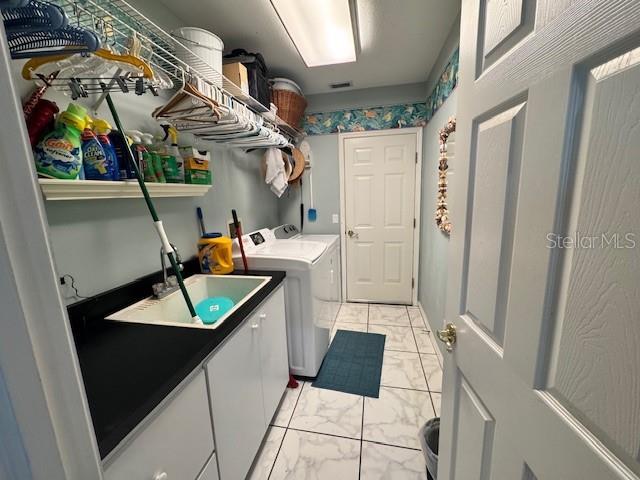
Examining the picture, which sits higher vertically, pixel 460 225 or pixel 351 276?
pixel 460 225

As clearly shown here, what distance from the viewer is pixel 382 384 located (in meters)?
2.03

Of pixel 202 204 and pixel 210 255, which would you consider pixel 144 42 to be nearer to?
pixel 202 204

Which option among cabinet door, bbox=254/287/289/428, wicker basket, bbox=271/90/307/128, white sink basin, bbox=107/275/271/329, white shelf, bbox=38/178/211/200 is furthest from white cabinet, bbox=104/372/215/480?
wicker basket, bbox=271/90/307/128

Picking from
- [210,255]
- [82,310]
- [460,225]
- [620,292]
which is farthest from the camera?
[210,255]

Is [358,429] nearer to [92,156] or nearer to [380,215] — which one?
[92,156]

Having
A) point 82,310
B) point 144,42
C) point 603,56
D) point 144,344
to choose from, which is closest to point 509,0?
point 603,56

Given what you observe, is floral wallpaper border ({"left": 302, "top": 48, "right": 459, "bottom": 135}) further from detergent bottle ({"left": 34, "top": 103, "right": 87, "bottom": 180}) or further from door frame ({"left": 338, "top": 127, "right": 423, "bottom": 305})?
detergent bottle ({"left": 34, "top": 103, "right": 87, "bottom": 180})

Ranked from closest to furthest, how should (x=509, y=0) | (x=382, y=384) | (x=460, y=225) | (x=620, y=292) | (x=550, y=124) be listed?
(x=620, y=292), (x=550, y=124), (x=509, y=0), (x=460, y=225), (x=382, y=384)

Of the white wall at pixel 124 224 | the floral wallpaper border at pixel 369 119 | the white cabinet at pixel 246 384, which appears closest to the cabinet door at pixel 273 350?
the white cabinet at pixel 246 384

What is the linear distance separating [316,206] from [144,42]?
2.37 m

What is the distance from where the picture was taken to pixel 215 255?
68.6 inches

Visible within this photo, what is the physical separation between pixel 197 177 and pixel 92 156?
1.96 feet

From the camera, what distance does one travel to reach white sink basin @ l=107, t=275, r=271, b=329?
4.13 feet

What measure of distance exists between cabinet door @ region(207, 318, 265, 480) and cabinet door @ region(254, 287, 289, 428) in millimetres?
65
